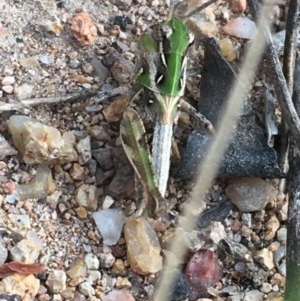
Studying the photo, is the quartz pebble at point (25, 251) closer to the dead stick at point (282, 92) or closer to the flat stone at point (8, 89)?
the flat stone at point (8, 89)

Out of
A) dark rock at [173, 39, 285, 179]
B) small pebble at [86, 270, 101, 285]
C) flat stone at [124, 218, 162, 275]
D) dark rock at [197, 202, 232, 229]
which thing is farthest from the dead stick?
small pebble at [86, 270, 101, 285]

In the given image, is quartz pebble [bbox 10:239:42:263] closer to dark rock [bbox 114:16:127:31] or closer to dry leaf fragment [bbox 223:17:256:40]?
dark rock [bbox 114:16:127:31]

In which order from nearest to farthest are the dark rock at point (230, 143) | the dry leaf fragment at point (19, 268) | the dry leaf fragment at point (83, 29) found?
the dry leaf fragment at point (19, 268)
the dark rock at point (230, 143)
the dry leaf fragment at point (83, 29)

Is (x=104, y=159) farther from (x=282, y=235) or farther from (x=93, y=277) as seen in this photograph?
(x=282, y=235)

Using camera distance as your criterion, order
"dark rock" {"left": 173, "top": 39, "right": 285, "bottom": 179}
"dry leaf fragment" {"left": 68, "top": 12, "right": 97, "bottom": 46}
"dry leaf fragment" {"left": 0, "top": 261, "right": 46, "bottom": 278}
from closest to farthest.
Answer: "dry leaf fragment" {"left": 0, "top": 261, "right": 46, "bottom": 278}, "dark rock" {"left": 173, "top": 39, "right": 285, "bottom": 179}, "dry leaf fragment" {"left": 68, "top": 12, "right": 97, "bottom": 46}

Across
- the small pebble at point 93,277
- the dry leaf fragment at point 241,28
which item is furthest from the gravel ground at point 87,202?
the dry leaf fragment at point 241,28

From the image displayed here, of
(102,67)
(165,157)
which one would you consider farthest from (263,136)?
(102,67)

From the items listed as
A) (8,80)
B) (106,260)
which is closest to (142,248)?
(106,260)
